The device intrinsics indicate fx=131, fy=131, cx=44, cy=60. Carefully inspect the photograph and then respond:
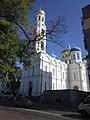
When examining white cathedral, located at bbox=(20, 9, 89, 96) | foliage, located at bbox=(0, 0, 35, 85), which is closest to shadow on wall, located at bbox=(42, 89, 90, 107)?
white cathedral, located at bbox=(20, 9, 89, 96)

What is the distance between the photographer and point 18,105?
69.3 feet

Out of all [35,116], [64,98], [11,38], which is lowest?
[64,98]

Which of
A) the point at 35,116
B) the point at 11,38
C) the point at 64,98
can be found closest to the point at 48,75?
the point at 64,98

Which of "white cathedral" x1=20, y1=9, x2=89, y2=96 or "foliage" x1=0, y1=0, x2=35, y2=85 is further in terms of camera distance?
"white cathedral" x1=20, y1=9, x2=89, y2=96

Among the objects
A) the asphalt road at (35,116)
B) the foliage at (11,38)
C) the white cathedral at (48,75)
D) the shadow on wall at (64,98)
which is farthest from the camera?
the white cathedral at (48,75)

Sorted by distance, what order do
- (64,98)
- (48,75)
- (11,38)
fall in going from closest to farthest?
(11,38) → (64,98) → (48,75)

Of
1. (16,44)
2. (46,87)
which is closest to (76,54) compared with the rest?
(46,87)

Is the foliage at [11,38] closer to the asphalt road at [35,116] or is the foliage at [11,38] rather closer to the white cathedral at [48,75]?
the asphalt road at [35,116]

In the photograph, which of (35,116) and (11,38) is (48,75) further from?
(11,38)

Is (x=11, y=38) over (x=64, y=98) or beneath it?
over

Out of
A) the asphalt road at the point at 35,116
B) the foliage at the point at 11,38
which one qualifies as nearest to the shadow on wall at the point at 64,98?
the asphalt road at the point at 35,116

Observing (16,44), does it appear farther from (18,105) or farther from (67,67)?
(67,67)

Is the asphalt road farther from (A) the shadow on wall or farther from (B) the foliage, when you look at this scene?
(A) the shadow on wall

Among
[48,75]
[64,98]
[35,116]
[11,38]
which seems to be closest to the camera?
[11,38]
